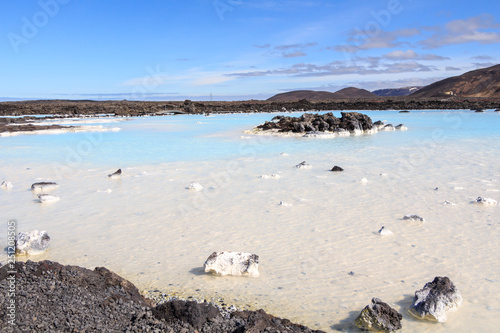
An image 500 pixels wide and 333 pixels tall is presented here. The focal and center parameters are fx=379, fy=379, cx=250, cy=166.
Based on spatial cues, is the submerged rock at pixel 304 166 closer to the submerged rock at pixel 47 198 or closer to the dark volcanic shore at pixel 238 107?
the submerged rock at pixel 47 198

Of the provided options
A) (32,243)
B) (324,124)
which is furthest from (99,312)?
(324,124)

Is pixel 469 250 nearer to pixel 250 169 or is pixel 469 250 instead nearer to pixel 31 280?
pixel 31 280

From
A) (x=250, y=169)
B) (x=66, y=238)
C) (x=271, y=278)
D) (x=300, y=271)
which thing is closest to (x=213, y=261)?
(x=271, y=278)

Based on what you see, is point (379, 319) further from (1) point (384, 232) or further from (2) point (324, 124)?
(2) point (324, 124)

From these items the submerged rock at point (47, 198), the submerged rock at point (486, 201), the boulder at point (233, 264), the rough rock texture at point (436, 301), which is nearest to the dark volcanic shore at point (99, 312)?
the boulder at point (233, 264)

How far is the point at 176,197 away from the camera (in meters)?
7.39

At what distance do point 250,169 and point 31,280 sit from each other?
23.8 feet

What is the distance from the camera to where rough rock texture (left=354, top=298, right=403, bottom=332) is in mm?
3084

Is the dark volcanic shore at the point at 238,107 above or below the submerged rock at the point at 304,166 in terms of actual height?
above

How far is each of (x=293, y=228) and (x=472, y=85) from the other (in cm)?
12695

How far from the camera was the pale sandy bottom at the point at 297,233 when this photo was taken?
3.71m

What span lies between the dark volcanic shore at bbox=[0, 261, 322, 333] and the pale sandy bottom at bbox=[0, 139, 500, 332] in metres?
0.51

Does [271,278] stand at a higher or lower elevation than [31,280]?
lower

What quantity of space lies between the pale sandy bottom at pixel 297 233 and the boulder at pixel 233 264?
0.09 metres
